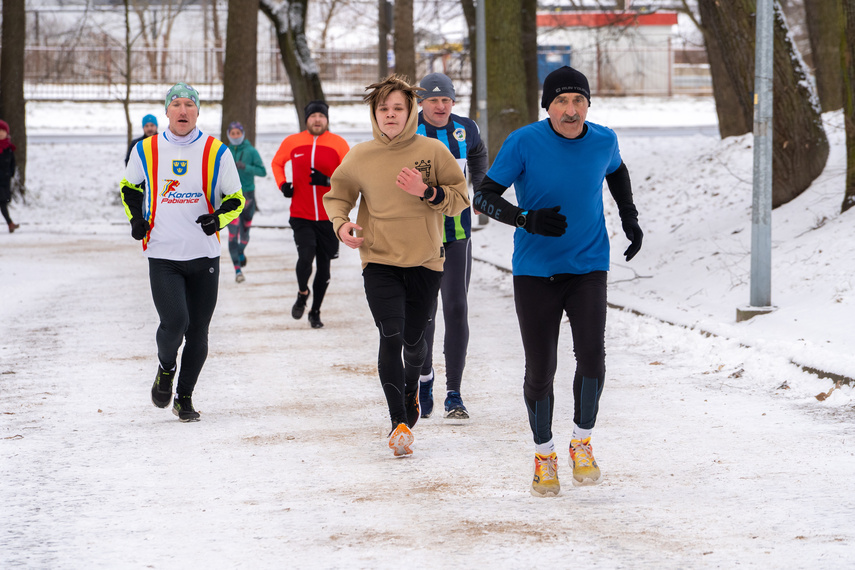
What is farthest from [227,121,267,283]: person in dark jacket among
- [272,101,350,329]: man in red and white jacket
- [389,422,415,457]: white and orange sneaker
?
[389,422,415,457]: white and orange sneaker

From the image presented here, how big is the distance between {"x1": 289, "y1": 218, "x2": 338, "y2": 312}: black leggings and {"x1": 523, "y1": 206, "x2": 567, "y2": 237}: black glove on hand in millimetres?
5634

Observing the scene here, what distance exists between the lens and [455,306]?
7027 mm

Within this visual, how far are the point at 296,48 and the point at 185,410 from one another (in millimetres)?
21534

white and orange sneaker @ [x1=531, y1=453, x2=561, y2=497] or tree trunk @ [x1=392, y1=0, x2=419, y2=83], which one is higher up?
tree trunk @ [x1=392, y1=0, x2=419, y2=83]

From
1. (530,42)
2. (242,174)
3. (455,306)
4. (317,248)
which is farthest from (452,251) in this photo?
(530,42)

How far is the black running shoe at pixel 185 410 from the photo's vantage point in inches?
277

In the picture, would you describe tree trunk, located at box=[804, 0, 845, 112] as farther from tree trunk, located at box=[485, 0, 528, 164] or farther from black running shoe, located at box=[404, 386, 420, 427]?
black running shoe, located at box=[404, 386, 420, 427]

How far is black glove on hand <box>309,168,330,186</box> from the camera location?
34.1 ft

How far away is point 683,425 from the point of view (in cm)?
674

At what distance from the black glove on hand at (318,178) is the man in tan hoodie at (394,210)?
14.2ft

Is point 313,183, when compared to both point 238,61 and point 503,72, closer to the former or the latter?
point 503,72

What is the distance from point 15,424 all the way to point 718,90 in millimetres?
16555

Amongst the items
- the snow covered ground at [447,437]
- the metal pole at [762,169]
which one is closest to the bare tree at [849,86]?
the snow covered ground at [447,437]

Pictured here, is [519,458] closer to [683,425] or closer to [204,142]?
[683,425]
